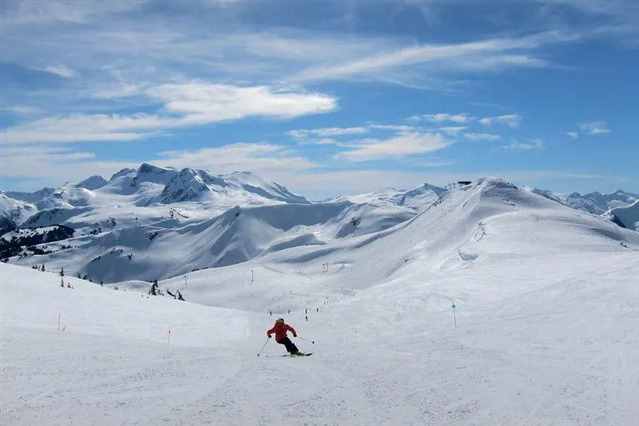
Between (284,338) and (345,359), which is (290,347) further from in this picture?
(345,359)

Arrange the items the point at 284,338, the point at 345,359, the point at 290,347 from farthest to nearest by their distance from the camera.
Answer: the point at 284,338
the point at 290,347
the point at 345,359

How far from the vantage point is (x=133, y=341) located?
22.7m

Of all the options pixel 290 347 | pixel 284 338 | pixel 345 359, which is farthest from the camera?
pixel 284 338

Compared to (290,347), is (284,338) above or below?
above

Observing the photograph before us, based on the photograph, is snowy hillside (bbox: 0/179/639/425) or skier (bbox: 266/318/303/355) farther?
skier (bbox: 266/318/303/355)

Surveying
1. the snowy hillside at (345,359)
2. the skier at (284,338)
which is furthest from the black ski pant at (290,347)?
the snowy hillside at (345,359)

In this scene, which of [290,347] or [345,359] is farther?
[290,347]

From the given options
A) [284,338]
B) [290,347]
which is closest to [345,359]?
[290,347]

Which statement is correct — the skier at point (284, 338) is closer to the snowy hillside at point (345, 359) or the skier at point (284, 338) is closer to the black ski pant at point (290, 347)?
the black ski pant at point (290, 347)

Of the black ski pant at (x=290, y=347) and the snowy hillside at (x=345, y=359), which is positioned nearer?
the snowy hillside at (x=345, y=359)

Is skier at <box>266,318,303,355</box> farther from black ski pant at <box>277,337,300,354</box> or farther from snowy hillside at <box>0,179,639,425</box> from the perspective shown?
snowy hillside at <box>0,179,639,425</box>

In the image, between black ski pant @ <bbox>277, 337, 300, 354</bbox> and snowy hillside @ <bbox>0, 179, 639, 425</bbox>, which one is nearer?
snowy hillside @ <bbox>0, 179, 639, 425</bbox>

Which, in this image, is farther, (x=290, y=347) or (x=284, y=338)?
(x=284, y=338)

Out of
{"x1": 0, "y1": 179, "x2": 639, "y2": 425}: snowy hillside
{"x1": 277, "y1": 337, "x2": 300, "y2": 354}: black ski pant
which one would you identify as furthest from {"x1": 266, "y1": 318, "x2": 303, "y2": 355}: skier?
{"x1": 0, "y1": 179, "x2": 639, "y2": 425}: snowy hillside
